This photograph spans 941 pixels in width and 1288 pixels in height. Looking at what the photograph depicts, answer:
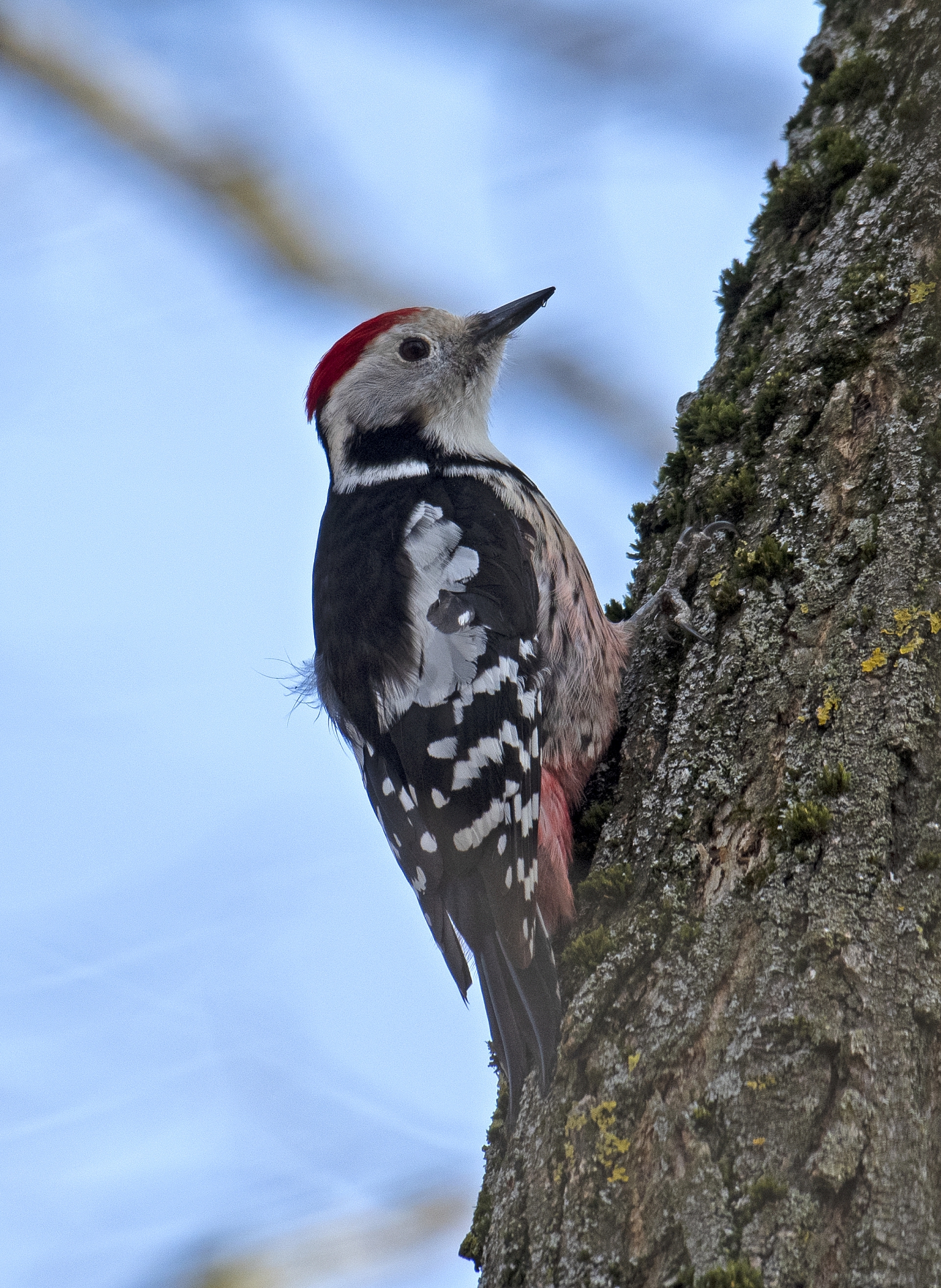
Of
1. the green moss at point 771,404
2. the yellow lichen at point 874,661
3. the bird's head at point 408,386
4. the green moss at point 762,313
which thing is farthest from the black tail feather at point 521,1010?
the bird's head at point 408,386

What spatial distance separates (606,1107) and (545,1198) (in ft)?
0.60

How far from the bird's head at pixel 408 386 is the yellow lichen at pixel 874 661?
189 cm

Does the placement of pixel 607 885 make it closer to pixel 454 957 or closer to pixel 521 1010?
pixel 521 1010

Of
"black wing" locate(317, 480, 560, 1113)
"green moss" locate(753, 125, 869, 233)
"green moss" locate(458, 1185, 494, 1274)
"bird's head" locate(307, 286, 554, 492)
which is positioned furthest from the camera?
"bird's head" locate(307, 286, 554, 492)

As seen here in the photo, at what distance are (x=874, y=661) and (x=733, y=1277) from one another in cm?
107

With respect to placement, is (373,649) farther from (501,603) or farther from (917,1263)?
(917,1263)

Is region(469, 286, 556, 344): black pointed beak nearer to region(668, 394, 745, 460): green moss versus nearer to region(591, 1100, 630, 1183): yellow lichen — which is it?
region(668, 394, 745, 460): green moss

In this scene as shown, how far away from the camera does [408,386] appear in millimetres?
3875

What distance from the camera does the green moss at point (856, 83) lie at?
2.85 metres

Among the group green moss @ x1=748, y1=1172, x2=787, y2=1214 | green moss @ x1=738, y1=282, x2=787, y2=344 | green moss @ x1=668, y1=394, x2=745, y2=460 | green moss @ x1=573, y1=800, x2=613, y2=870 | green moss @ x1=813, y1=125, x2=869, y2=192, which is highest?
green moss @ x1=813, y1=125, x2=869, y2=192

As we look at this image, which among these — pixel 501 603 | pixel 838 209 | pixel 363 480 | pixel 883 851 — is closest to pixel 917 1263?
pixel 883 851

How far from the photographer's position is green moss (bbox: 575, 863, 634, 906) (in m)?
2.16

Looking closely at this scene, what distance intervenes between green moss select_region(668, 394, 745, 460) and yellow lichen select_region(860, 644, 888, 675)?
848 millimetres

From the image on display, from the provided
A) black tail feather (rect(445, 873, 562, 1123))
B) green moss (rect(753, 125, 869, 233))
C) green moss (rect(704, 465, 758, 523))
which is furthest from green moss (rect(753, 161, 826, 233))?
black tail feather (rect(445, 873, 562, 1123))
